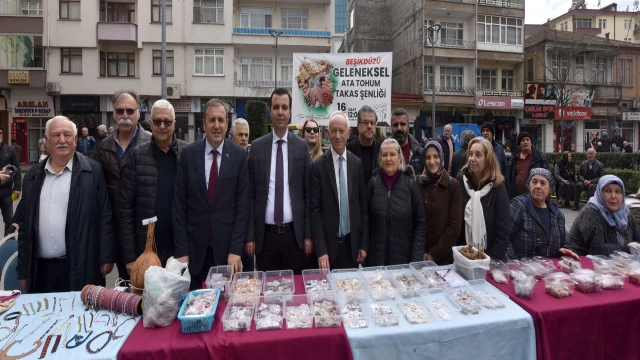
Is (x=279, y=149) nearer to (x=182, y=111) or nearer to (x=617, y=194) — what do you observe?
(x=617, y=194)

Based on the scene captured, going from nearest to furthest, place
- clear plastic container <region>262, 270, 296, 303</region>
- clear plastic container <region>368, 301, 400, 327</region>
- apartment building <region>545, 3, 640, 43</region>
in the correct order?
clear plastic container <region>368, 301, 400, 327</region> → clear plastic container <region>262, 270, 296, 303</region> → apartment building <region>545, 3, 640, 43</region>

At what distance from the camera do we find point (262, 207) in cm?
333

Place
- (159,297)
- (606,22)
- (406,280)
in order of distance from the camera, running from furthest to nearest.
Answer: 1. (606,22)
2. (406,280)
3. (159,297)

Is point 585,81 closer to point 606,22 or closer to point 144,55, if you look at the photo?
point 606,22

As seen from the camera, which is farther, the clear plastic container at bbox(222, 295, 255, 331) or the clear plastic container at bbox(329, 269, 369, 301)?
the clear plastic container at bbox(329, 269, 369, 301)

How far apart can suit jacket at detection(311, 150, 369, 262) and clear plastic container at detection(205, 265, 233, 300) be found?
2.94ft

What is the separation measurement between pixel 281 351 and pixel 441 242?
207 cm

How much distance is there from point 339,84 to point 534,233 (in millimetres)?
4899

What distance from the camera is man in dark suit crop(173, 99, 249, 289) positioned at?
10.0ft

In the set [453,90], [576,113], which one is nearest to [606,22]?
[576,113]

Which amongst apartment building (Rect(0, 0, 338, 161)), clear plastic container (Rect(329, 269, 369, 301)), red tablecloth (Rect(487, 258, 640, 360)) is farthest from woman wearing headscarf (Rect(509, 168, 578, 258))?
apartment building (Rect(0, 0, 338, 161))

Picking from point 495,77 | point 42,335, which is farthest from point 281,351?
point 495,77

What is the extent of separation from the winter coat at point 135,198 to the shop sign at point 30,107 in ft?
83.3

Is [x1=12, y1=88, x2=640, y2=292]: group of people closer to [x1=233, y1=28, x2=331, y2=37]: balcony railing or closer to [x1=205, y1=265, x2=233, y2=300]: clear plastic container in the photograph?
[x1=205, y1=265, x2=233, y2=300]: clear plastic container
